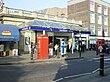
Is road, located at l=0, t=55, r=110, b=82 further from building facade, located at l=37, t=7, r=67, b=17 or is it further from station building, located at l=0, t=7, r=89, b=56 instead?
building facade, located at l=37, t=7, r=67, b=17

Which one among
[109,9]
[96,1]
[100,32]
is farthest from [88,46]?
[109,9]

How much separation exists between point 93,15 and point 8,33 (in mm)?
31197

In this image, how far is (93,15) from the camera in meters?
57.7

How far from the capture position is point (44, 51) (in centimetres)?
2609

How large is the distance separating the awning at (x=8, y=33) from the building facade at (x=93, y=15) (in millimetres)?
26112

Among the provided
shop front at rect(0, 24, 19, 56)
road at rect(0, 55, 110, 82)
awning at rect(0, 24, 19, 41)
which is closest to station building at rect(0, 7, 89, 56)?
awning at rect(0, 24, 19, 41)

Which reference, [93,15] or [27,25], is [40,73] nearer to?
A: [27,25]

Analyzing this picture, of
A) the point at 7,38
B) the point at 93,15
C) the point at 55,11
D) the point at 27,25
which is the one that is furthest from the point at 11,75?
the point at 55,11

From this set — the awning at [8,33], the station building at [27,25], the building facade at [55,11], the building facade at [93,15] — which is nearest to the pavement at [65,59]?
the awning at [8,33]

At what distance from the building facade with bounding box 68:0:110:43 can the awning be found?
26112 millimetres

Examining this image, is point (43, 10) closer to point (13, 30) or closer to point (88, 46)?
point (88, 46)

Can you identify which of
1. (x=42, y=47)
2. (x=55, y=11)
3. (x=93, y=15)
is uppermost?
(x=55, y=11)

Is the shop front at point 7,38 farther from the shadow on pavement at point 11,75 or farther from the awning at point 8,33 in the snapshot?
the shadow on pavement at point 11,75

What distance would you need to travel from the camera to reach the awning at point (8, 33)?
98.2ft
